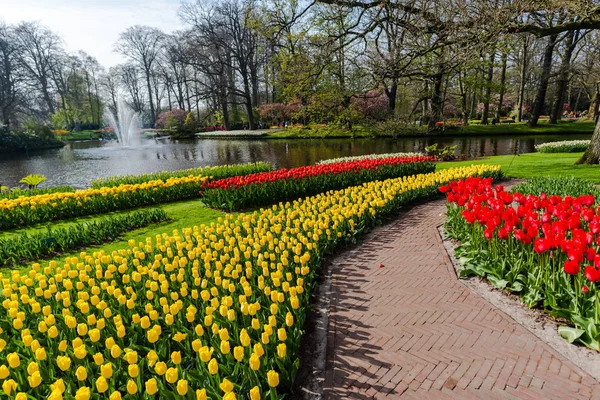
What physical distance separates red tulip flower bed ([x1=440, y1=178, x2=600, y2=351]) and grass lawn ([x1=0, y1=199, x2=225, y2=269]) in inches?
207

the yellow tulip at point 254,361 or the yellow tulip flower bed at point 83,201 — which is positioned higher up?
the yellow tulip at point 254,361

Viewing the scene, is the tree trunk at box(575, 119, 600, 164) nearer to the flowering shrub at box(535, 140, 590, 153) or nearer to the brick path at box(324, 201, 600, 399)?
the flowering shrub at box(535, 140, 590, 153)

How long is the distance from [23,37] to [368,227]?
52.3m

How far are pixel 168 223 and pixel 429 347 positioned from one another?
20.1 ft

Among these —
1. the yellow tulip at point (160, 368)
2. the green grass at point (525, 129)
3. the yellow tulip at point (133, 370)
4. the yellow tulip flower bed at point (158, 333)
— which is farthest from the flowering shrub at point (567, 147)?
the yellow tulip at point (133, 370)

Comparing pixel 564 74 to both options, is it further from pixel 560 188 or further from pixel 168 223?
pixel 168 223

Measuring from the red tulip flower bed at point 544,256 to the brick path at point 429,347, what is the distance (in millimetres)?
343

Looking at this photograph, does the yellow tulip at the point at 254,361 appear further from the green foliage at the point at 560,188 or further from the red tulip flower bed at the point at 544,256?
the green foliage at the point at 560,188

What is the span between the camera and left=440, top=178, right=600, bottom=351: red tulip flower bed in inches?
125

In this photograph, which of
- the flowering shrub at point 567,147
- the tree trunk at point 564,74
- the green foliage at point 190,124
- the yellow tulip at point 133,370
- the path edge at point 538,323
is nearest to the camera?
the yellow tulip at point 133,370

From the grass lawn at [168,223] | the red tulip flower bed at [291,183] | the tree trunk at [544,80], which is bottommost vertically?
the grass lawn at [168,223]

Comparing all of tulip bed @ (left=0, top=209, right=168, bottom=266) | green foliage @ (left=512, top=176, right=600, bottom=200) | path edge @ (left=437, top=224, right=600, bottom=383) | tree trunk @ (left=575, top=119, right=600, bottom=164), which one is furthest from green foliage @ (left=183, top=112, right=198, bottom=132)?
path edge @ (left=437, top=224, right=600, bottom=383)

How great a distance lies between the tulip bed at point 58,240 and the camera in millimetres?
5887

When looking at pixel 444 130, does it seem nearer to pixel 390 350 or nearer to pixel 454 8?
pixel 454 8
